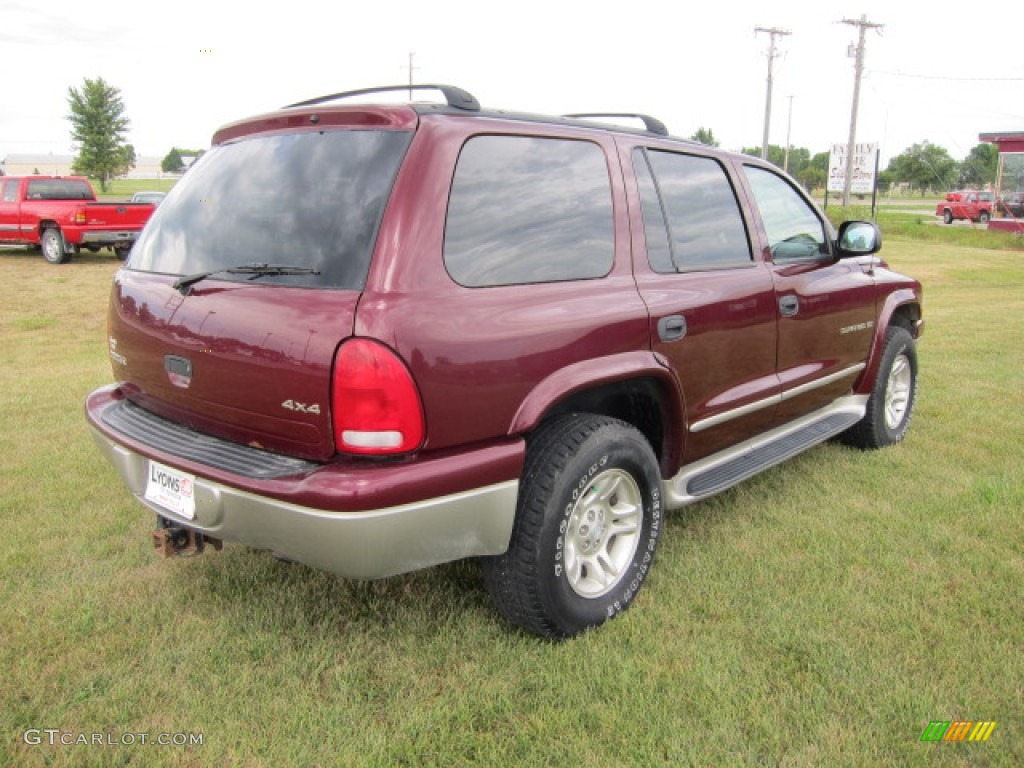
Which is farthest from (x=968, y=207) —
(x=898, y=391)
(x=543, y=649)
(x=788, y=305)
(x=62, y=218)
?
(x=543, y=649)

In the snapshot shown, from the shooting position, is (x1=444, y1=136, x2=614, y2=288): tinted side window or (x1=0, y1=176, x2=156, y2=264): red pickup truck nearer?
(x1=444, y1=136, x2=614, y2=288): tinted side window

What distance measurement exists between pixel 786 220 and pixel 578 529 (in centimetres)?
210

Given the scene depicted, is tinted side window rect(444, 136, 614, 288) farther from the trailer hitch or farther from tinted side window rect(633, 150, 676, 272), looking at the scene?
the trailer hitch

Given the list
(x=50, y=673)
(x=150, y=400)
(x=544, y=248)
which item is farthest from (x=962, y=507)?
(x=50, y=673)

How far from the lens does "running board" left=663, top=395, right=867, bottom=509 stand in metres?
3.24

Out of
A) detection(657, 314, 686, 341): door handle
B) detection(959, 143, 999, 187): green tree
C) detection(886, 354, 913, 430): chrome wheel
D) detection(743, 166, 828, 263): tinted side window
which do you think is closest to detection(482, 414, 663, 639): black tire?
detection(657, 314, 686, 341): door handle

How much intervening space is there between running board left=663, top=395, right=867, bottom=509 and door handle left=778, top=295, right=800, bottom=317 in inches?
22.8

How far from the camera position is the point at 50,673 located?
253 cm

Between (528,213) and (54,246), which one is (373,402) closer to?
(528,213)

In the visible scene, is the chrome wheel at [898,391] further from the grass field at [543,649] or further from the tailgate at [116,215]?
the tailgate at [116,215]

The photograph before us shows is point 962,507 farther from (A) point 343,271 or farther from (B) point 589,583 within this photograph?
(A) point 343,271

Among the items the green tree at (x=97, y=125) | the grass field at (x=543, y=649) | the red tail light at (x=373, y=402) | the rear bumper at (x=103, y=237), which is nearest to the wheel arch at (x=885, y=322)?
the grass field at (x=543, y=649)

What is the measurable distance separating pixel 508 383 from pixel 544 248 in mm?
529

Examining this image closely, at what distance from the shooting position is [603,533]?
2.90 metres
